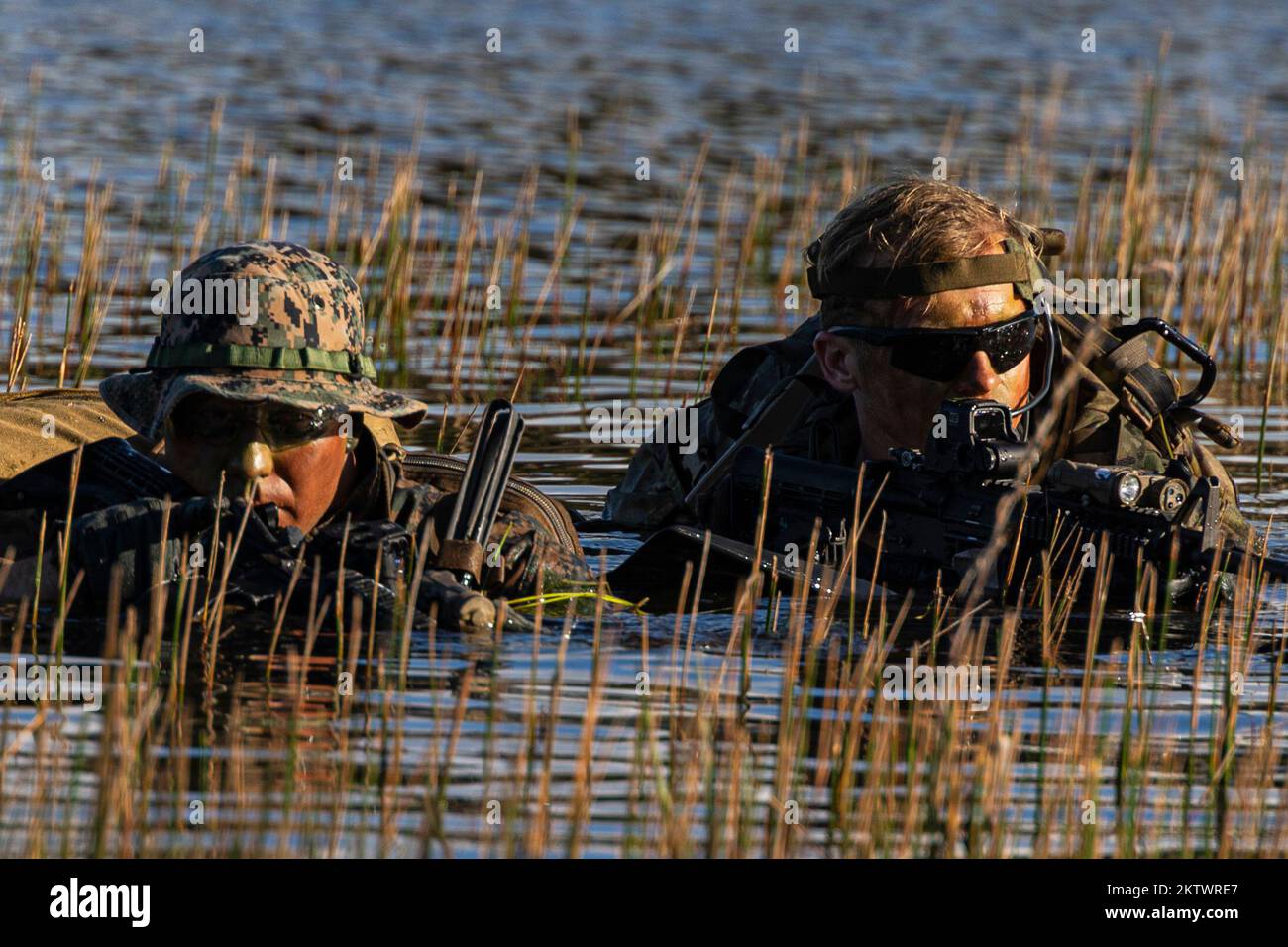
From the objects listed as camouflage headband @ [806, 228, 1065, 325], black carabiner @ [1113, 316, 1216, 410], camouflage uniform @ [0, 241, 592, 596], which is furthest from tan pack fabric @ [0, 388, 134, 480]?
black carabiner @ [1113, 316, 1216, 410]

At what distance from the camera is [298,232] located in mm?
15094

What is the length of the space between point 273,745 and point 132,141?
14.9 metres

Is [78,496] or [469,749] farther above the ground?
[78,496]

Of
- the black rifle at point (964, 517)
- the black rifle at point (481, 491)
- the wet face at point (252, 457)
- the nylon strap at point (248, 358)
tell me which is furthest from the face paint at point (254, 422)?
the black rifle at point (964, 517)

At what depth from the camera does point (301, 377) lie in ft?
20.1

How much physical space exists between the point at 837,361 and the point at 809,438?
427mm

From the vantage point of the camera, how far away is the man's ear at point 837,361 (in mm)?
7297

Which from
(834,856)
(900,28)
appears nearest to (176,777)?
(834,856)

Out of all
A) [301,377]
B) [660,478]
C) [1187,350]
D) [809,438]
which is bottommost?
[660,478]

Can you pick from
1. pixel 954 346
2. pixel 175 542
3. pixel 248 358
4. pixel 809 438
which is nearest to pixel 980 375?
pixel 954 346

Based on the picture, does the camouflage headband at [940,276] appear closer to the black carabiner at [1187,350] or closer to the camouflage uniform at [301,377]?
the black carabiner at [1187,350]

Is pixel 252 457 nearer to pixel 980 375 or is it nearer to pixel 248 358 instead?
pixel 248 358

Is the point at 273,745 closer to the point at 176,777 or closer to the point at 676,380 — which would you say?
the point at 176,777

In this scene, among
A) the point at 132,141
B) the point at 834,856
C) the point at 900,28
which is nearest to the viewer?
the point at 834,856
